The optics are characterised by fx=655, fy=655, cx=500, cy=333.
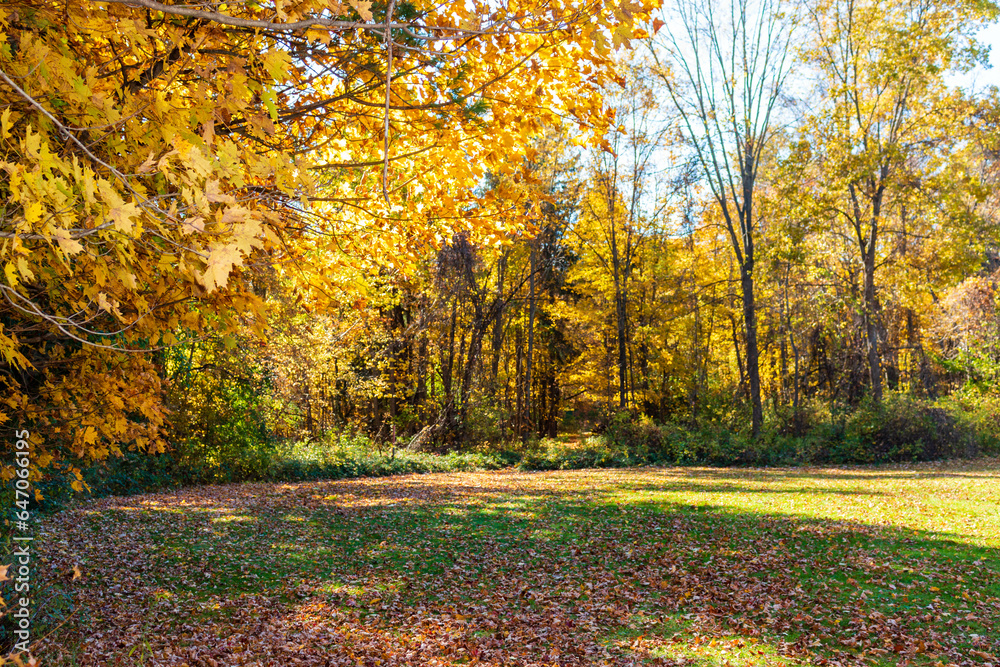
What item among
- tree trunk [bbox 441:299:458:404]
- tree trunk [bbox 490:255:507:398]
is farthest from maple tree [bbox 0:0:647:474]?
tree trunk [bbox 490:255:507:398]

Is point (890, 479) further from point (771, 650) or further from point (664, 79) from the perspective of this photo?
point (664, 79)

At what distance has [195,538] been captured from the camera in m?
7.89

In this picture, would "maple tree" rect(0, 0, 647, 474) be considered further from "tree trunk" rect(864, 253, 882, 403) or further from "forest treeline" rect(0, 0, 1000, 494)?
"tree trunk" rect(864, 253, 882, 403)

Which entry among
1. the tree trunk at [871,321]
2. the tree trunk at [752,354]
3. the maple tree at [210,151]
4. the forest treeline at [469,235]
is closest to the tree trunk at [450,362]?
the forest treeline at [469,235]

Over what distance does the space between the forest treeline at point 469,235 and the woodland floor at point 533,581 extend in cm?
151

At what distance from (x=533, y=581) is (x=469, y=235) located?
364 cm

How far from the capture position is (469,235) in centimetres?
537

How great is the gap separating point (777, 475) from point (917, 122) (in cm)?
1168

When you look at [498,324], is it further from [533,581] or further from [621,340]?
[533,581]

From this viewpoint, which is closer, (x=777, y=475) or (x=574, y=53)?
(x=574, y=53)

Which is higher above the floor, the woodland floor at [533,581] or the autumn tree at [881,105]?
the autumn tree at [881,105]

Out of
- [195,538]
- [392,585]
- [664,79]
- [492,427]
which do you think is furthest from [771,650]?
[664,79]

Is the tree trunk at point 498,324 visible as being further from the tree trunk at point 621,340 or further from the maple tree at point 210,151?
the maple tree at point 210,151

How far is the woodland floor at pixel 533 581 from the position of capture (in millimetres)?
4855
